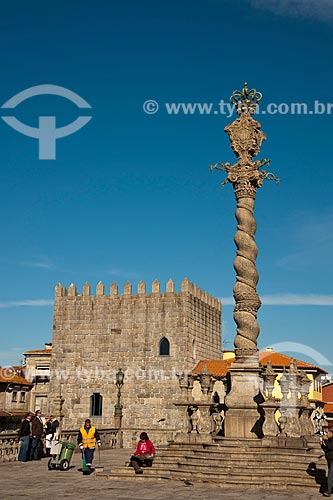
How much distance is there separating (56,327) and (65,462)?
927 inches

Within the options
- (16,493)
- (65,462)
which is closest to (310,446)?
(65,462)

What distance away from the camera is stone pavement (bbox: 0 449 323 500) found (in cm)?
1139

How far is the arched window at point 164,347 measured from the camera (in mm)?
36562

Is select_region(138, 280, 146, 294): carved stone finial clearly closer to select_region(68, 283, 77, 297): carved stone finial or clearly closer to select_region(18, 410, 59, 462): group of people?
select_region(68, 283, 77, 297): carved stone finial

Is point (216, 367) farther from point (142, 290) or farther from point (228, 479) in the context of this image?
point (228, 479)

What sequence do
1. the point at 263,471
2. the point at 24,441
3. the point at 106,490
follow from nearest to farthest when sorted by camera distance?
the point at 106,490 → the point at 263,471 → the point at 24,441

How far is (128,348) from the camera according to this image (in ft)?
123

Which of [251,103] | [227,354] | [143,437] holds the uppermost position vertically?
[251,103]

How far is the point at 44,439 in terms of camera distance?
69.8ft

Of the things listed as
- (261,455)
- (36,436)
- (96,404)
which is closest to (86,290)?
(96,404)

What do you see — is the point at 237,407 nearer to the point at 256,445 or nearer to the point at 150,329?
the point at 256,445

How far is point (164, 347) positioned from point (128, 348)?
229 cm

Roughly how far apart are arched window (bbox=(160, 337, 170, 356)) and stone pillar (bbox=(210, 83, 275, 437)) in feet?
64.8

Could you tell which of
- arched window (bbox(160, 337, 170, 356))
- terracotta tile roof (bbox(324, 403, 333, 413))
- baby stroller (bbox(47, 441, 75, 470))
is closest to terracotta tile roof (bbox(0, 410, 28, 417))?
arched window (bbox(160, 337, 170, 356))
